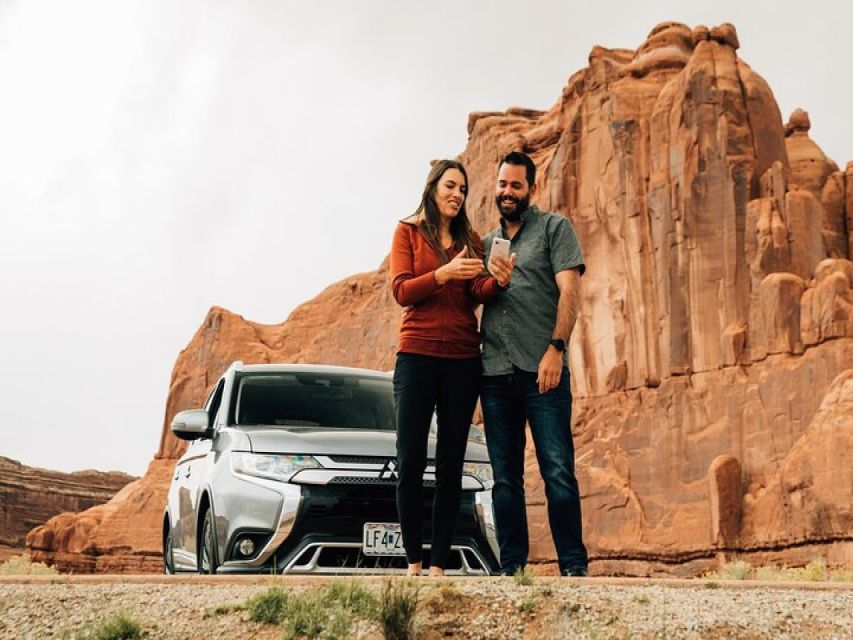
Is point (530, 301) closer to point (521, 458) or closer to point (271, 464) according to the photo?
point (521, 458)

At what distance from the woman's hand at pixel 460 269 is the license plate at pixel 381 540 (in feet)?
5.69

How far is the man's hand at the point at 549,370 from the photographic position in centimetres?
662

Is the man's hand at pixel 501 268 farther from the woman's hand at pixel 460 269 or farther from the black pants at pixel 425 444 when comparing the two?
the black pants at pixel 425 444

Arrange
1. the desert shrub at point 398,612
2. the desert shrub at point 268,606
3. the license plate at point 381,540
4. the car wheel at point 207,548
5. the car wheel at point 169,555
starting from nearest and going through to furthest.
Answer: the desert shrub at point 398,612
the desert shrub at point 268,606
the license plate at point 381,540
the car wheel at point 207,548
the car wheel at point 169,555

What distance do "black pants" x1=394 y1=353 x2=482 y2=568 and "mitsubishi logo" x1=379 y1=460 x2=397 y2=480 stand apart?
879 millimetres

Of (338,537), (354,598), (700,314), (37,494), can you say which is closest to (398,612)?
(354,598)

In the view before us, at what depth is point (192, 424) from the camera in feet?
26.8

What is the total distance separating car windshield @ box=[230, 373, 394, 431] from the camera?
28.2 feet

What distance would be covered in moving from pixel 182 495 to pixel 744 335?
114ft

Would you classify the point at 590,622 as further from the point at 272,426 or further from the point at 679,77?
the point at 679,77

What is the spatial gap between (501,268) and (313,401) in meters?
2.75

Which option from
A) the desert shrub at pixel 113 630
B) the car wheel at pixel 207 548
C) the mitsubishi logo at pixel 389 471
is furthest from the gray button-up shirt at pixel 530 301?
the desert shrub at pixel 113 630

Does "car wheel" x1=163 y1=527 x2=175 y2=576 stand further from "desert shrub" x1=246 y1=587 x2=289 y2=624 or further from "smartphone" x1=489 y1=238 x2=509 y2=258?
"desert shrub" x1=246 y1=587 x2=289 y2=624

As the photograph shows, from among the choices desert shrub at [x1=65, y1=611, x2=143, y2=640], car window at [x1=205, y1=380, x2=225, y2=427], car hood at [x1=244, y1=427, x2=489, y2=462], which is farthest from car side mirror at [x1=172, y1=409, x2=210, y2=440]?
desert shrub at [x1=65, y1=611, x2=143, y2=640]
